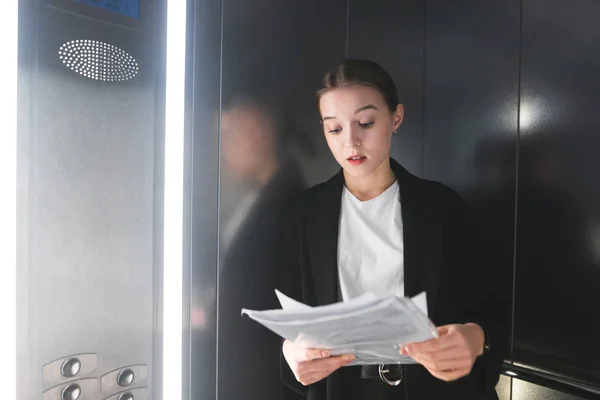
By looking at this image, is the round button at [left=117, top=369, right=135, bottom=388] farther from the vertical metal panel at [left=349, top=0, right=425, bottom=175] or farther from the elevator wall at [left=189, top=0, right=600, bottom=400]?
the vertical metal panel at [left=349, top=0, right=425, bottom=175]

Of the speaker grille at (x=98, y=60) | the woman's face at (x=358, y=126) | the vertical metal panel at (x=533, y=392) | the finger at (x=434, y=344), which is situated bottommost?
the vertical metal panel at (x=533, y=392)

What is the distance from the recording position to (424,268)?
141 centimetres

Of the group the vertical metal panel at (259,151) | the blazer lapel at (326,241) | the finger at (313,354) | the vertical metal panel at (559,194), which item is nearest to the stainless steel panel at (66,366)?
the vertical metal panel at (259,151)

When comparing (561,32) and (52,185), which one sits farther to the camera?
(561,32)

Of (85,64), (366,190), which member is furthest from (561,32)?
(85,64)

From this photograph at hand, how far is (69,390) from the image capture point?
117 cm

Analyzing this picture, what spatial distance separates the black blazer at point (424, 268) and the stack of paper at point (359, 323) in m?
0.32

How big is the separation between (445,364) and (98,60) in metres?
1.04

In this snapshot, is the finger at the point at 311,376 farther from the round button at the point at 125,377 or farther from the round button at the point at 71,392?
the round button at the point at 71,392

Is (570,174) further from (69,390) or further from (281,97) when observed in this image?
(69,390)

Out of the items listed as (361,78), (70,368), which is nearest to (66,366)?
(70,368)

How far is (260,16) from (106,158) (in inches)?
24.4

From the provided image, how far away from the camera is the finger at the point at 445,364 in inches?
48.3
